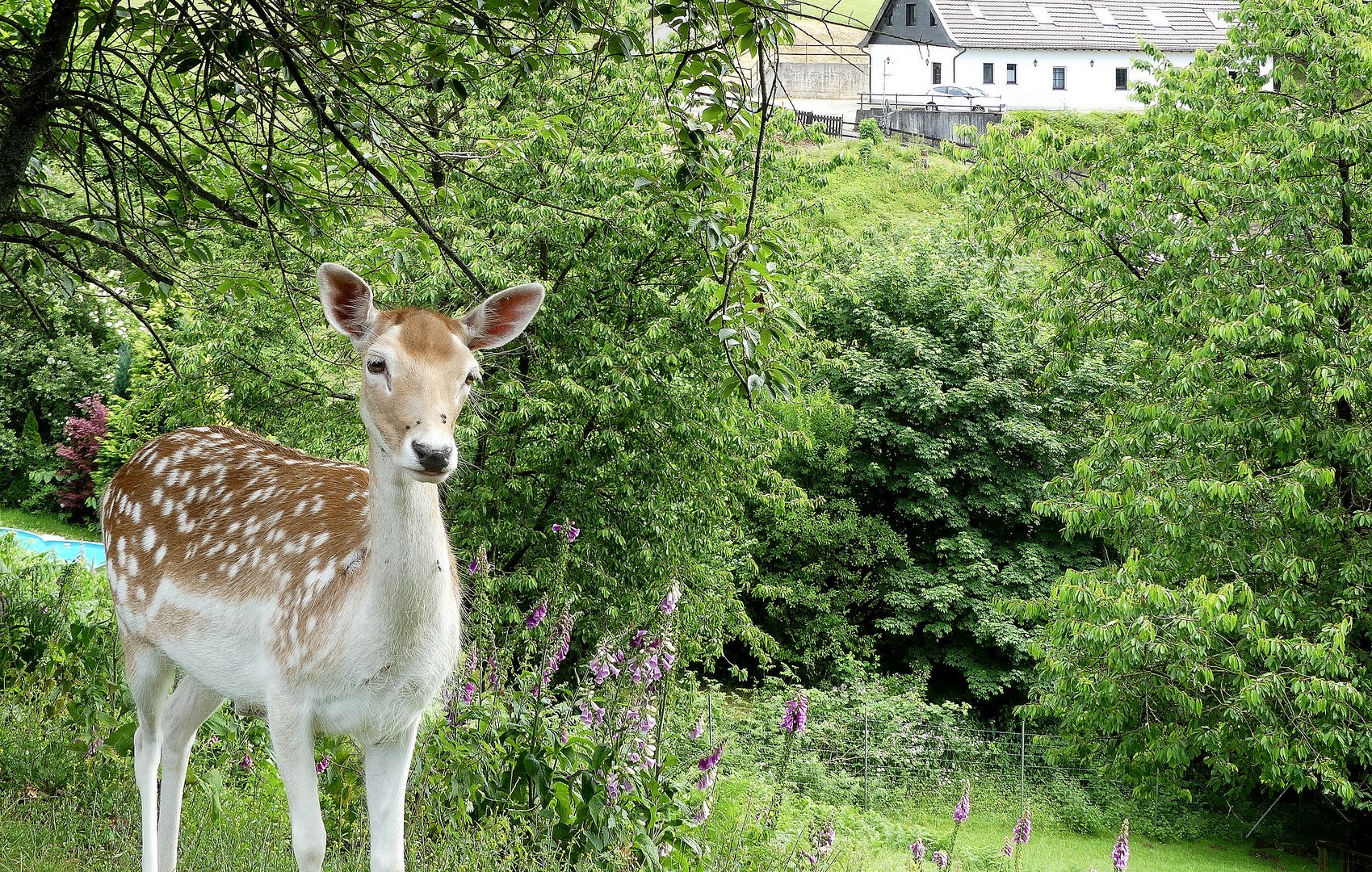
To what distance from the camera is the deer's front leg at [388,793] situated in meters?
3.57

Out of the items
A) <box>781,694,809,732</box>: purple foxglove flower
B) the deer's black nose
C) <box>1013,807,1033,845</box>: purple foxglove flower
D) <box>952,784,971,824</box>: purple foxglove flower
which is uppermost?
the deer's black nose

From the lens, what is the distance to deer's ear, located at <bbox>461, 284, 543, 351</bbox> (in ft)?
11.7

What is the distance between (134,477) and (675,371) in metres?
12.5

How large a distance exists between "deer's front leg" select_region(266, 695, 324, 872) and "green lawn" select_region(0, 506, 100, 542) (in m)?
25.9

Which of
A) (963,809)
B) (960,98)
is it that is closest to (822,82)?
(960,98)

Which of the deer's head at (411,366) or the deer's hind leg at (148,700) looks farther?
the deer's hind leg at (148,700)

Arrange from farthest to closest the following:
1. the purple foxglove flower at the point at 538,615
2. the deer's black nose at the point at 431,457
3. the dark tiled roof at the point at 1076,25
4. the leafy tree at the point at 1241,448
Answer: the dark tiled roof at the point at 1076,25 < the leafy tree at the point at 1241,448 < the purple foxglove flower at the point at 538,615 < the deer's black nose at the point at 431,457

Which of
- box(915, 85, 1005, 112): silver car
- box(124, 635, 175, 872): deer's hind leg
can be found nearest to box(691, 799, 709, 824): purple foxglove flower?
box(124, 635, 175, 872): deer's hind leg

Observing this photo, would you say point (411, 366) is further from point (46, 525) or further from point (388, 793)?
point (46, 525)

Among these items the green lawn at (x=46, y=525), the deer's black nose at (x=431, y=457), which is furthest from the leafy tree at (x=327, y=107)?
the green lawn at (x=46, y=525)

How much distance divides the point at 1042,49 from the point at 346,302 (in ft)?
212

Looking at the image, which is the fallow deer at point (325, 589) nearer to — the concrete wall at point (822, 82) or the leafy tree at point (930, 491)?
the leafy tree at point (930, 491)

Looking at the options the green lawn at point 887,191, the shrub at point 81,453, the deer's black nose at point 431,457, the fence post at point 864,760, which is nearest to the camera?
the deer's black nose at point 431,457

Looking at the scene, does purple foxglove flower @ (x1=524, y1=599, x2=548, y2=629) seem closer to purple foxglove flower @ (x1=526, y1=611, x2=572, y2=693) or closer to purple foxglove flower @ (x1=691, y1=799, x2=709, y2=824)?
purple foxglove flower @ (x1=526, y1=611, x2=572, y2=693)
